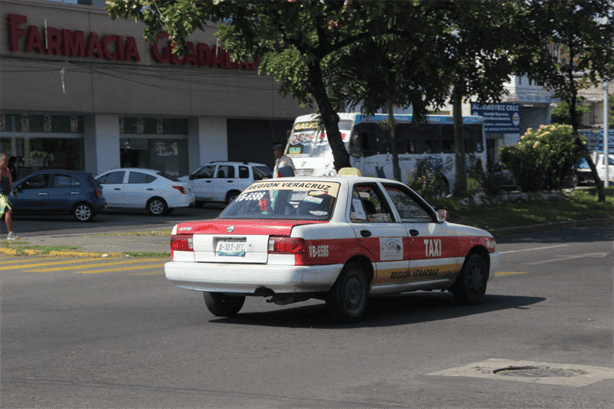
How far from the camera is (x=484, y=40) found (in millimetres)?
22344

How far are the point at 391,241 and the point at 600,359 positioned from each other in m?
2.86

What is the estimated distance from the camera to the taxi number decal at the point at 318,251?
8898 millimetres

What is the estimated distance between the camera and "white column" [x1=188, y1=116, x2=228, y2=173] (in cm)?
4253

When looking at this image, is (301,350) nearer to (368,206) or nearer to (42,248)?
(368,206)

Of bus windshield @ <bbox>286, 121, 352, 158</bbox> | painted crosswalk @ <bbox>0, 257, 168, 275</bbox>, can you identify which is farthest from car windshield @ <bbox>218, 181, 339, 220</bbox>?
bus windshield @ <bbox>286, 121, 352, 158</bbox>

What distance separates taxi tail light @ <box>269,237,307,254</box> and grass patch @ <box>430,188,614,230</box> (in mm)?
15357

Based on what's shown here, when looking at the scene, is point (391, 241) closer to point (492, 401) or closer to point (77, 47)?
point (492, 401)

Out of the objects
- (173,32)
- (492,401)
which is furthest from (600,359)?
(173,32)

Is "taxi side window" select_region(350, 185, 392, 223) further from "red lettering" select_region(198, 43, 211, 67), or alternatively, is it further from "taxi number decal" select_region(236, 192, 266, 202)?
"red lettering" select_region(198, 43, 211, 67)

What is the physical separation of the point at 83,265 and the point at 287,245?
7728 millimetres

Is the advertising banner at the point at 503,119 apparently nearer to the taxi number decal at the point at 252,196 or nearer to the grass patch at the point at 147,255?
the grass patch at the point at 147,255

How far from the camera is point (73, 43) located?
36.4 metres

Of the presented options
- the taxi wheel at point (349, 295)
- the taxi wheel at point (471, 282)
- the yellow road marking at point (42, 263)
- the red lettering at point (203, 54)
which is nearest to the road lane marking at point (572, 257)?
the taxi wheel at point (471, 282)

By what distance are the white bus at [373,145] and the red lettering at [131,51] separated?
8723 mm
